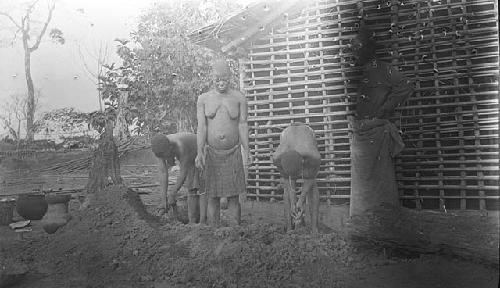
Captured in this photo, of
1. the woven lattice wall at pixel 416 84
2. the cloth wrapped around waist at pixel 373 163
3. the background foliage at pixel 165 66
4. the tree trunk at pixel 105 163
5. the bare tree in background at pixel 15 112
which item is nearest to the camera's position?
the woven lattice wall at pixel 416 84

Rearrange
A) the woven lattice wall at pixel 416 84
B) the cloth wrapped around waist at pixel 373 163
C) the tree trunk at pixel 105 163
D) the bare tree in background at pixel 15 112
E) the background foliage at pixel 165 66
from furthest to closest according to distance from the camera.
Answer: the bare tree in background at pixel 15 112 → the tree trunk at pixel 105 163 → the background foliage at pixel 165 66 → the cloth wrapped around waist at pixel 373 163 → the woven lattice wall at pixel 416 84

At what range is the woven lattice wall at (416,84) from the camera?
165 inches

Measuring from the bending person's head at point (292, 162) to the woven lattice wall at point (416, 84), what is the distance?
5.5 inches

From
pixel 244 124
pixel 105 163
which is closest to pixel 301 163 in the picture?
pixel 244 124

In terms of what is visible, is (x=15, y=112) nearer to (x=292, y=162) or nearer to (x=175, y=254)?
(x=175, y=254)

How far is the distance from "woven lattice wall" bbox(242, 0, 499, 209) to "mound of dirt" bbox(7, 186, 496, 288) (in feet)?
1.67

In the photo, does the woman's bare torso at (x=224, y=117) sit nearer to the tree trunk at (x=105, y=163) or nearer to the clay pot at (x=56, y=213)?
the tree trunk at (x=105, y=163)

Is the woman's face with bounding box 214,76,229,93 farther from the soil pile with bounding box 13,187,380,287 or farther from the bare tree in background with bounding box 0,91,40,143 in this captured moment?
the bare tree in background with bounding box 0,91,40,143

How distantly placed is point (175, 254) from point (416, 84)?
2.69 metres

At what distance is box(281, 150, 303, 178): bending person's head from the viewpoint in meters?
4.27

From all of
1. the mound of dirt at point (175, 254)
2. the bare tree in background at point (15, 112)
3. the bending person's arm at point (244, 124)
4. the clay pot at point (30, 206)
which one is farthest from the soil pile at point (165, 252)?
the bare tree in background at point (15, 112)

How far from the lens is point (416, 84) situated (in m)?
4.24

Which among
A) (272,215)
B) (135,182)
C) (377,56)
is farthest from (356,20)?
(135,182)

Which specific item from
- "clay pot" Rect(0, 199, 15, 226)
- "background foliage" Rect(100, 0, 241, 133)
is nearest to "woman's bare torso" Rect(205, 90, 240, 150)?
"background foliage" Rect(100, 0, 241, 133)
